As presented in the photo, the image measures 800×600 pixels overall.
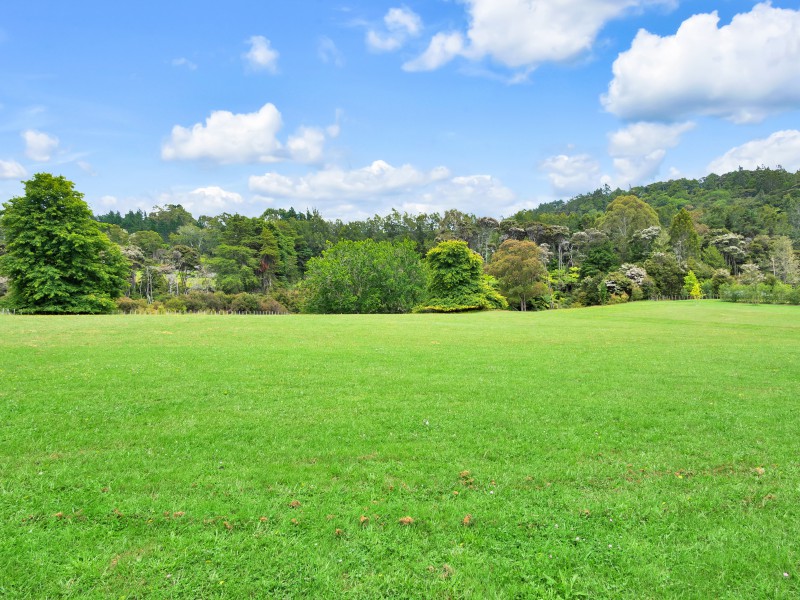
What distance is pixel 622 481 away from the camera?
20.4 ft

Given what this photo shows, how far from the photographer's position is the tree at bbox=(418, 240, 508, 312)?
52.8 meters

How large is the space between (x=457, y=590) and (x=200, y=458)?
4.53 meters

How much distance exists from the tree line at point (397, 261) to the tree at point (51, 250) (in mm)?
97

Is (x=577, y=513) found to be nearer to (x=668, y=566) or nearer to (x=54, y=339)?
(x=668, y=566)

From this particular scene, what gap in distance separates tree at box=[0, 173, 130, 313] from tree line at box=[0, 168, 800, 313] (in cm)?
10

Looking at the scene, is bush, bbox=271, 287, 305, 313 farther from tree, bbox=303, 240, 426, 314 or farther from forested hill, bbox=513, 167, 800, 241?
forested hill, bbox=513, 167, 800, 241

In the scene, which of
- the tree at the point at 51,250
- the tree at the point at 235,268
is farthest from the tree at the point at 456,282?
the tree at the point at 235,268

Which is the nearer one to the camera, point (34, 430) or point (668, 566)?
point (668, 566)

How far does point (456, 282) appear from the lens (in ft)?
176

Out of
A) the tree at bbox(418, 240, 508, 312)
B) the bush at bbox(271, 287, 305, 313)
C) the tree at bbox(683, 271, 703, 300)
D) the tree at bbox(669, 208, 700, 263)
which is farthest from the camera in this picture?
the tree at bbox(669, 208, 700, 263)

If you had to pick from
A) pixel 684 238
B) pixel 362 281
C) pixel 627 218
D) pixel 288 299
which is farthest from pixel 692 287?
pixel 288 299

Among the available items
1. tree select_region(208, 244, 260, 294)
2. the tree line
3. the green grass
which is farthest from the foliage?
tree select_region(208, 244, 260, 294)

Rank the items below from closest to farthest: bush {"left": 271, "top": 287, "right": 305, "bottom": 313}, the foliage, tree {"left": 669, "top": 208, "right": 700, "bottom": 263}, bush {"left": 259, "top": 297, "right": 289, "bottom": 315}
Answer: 1. bush {"left": 259, "top": 297, "right": 289, "bottom": 315}
2. bush {"left": 271, "top": 287, "right": 305, "bottom": 313}
3. the foliage
4. tree {"left": 669, "top": 208, "right": 700, "bottom": 263}

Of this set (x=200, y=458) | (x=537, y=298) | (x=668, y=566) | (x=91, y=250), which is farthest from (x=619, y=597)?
(x=537, y=298)
